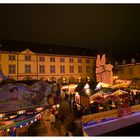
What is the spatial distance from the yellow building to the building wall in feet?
5.48

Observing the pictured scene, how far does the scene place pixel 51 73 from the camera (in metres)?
6.80

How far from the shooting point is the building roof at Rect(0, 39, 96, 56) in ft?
21.4

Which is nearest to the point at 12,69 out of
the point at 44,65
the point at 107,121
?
the point at 44,65

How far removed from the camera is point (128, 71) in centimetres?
882

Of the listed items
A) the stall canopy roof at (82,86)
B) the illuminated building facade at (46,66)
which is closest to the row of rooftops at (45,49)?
the illuminated building facade at (46,66)

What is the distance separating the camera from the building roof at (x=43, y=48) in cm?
651

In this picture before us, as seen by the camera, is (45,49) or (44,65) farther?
Answer: (45,49)

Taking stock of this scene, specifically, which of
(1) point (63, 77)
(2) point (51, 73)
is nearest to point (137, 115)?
(1) point (63, 77)

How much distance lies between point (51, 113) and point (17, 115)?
1.12 metres

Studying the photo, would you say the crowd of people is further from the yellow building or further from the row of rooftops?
the row of rooftops

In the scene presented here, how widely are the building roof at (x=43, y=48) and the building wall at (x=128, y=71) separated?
175 cm

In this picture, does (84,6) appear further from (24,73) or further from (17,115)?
(17,115)

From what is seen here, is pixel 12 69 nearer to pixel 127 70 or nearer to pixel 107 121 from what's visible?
pixel 107 121

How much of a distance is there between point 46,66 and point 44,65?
0.32 feet
